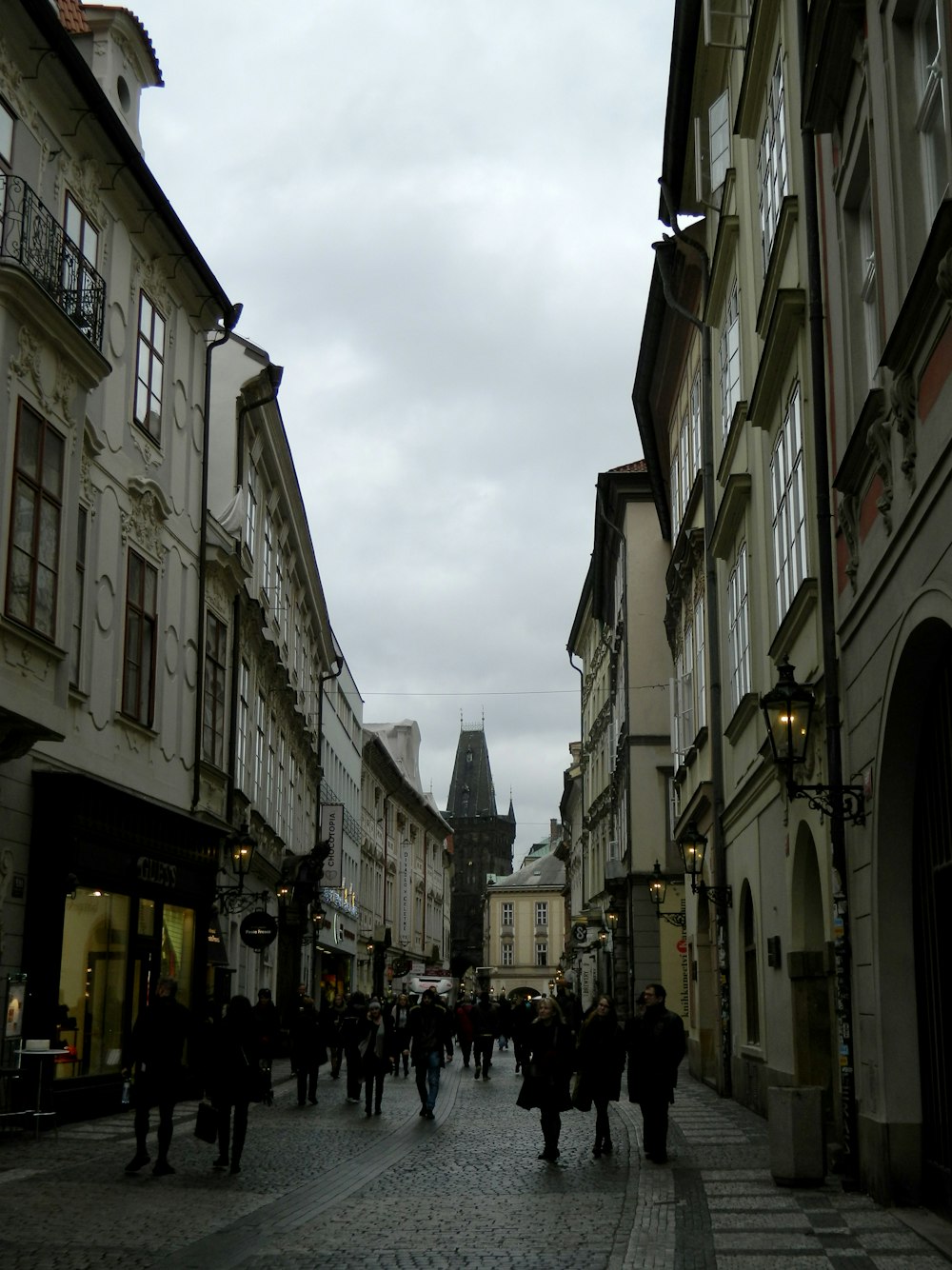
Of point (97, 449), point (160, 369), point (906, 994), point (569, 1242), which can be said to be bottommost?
point (569, 1242)

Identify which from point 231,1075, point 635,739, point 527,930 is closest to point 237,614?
point 231,1075

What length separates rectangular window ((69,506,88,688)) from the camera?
20766 millimetres

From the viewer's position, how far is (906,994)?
11.7 m

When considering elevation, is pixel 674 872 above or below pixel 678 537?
below

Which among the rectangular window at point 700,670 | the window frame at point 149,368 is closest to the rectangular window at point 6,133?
the window frame at point 149,368

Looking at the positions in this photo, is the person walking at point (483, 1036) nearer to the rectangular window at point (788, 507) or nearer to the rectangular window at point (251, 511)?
the rectangular window at point (251, 511)

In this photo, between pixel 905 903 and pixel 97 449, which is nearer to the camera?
pixel 905 903

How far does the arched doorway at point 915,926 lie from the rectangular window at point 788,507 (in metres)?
4.52

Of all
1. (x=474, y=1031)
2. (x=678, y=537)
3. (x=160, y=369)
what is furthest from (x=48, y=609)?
(x=474, y=1031)

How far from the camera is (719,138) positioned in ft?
80.4

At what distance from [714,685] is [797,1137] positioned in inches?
Answer: 495

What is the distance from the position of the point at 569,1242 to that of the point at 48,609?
9.92 m

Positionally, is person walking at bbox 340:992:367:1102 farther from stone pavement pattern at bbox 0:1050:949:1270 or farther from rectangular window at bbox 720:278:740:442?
rectangular window at bbox 720:278:740:442

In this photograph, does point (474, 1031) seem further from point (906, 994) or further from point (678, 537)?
point (906, 994)
